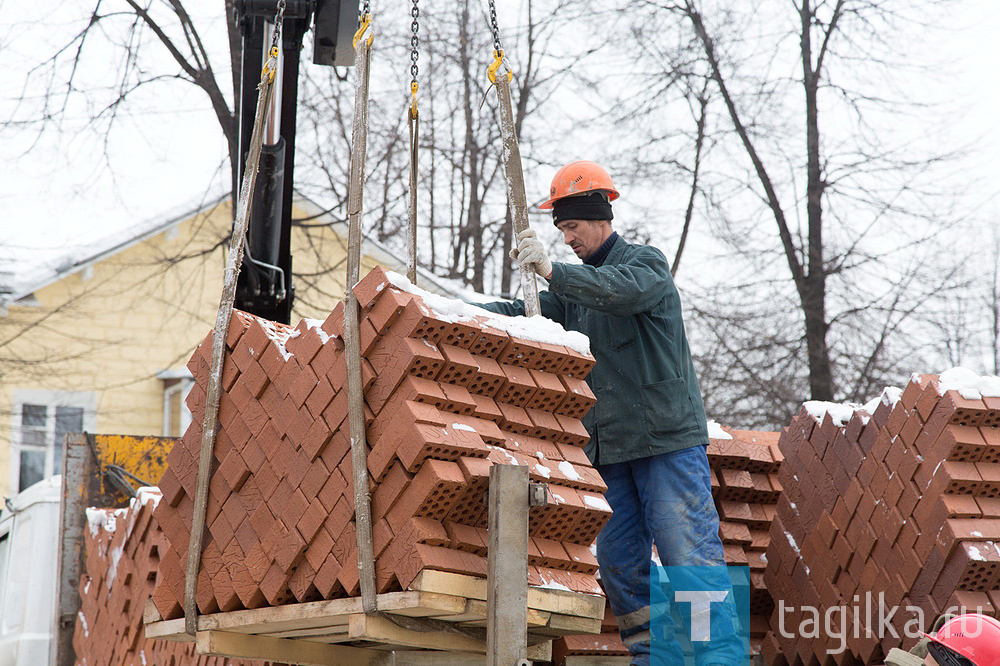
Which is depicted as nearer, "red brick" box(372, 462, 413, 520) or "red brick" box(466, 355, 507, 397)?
"red brick" box(372, 462, 413, 520)

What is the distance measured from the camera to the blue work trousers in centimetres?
472

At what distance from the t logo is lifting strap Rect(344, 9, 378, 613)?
1597 millimetres

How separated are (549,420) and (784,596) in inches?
84.6

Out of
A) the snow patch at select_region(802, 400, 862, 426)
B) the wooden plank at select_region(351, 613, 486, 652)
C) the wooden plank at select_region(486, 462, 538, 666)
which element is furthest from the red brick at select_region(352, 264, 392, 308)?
the snow patch at select_region(802, 400, 862, 426)

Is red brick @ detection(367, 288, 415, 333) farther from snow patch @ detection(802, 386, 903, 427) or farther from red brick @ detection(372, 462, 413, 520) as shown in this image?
snow patch @ detection(802, 386, 903, 427)

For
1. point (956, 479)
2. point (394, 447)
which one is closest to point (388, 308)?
point (394, 447)

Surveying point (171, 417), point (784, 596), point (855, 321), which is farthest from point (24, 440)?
point (784, 596)

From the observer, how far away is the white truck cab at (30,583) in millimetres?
7914

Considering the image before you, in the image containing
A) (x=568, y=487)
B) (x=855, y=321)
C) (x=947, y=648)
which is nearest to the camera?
(x=947, y=648)

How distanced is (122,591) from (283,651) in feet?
9.72

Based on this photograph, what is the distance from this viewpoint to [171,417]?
1791 cm

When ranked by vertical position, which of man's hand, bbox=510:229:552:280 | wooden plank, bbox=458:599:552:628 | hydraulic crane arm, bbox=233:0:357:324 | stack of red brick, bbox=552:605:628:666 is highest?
hydraulic crane arm, bbox=233:0:357:324

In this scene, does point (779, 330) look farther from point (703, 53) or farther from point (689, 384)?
point (689, 384)

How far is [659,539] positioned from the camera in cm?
479
